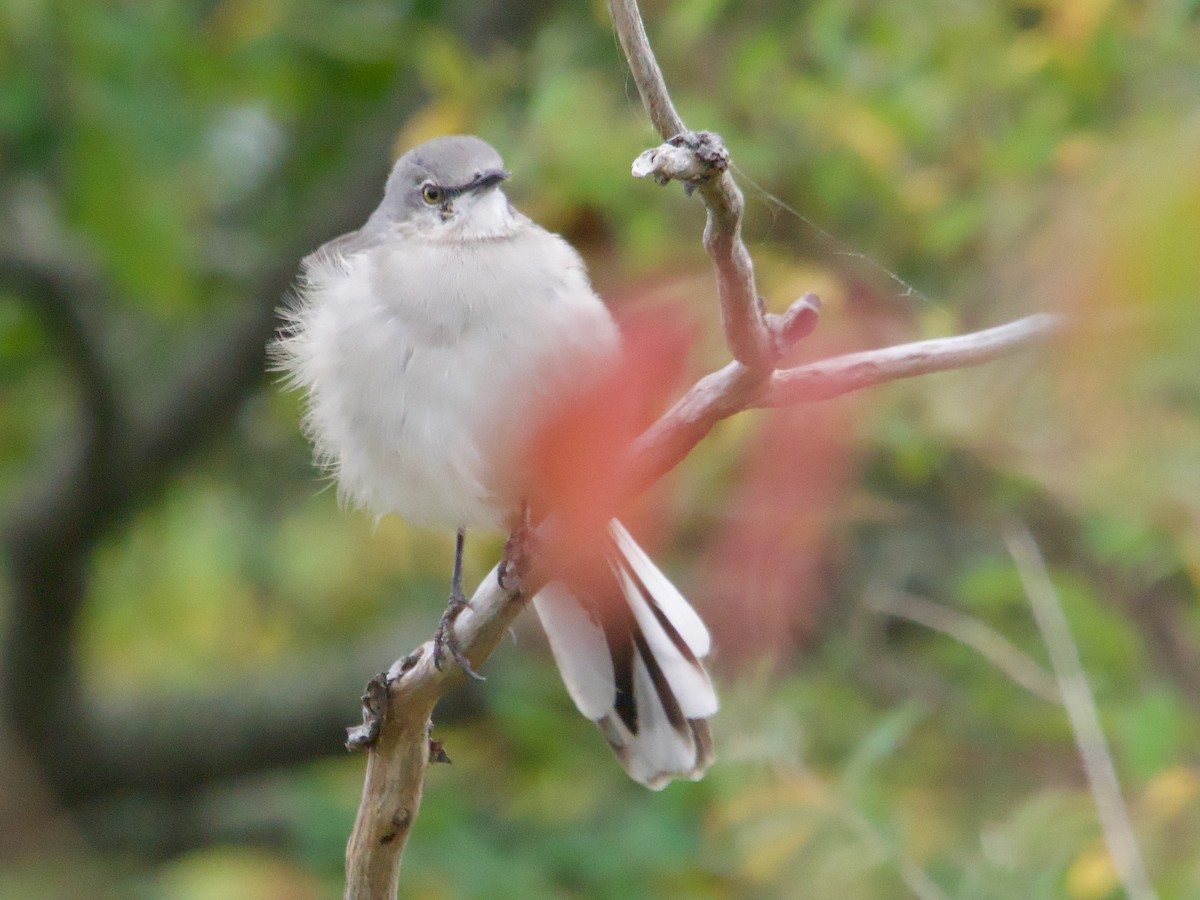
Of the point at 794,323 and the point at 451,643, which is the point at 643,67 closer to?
the point at 794,323

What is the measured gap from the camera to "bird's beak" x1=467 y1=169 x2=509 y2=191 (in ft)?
11.4

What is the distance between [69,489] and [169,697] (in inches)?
47.5

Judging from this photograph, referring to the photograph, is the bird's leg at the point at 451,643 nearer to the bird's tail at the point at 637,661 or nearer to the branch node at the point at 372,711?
the branch node at the point at 372,711

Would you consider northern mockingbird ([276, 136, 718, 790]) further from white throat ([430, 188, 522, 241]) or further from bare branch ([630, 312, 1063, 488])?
bare branch ([630, 312, 1063, 488])

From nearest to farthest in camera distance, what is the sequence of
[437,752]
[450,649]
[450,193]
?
[450,649] → [437,752] → [450,193]

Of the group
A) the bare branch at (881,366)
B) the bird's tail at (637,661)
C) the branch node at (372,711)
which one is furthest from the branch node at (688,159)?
the bird's tail at (637,661)

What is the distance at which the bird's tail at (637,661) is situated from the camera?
314 centimetres

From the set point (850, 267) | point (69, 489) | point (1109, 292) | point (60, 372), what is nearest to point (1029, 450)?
point (850, 267)

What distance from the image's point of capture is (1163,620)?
17.3 feet

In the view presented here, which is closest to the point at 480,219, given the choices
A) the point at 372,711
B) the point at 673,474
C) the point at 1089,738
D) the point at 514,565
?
the point at 514,565

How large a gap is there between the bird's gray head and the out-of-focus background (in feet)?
1.54

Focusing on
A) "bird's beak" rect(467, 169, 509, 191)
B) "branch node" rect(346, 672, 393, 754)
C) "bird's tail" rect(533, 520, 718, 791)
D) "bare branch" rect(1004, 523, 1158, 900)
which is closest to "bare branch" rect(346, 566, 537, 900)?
"branch node" rect(346, 672, 393, 754)

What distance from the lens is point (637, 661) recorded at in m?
3.25

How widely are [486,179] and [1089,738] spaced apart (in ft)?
6.26
